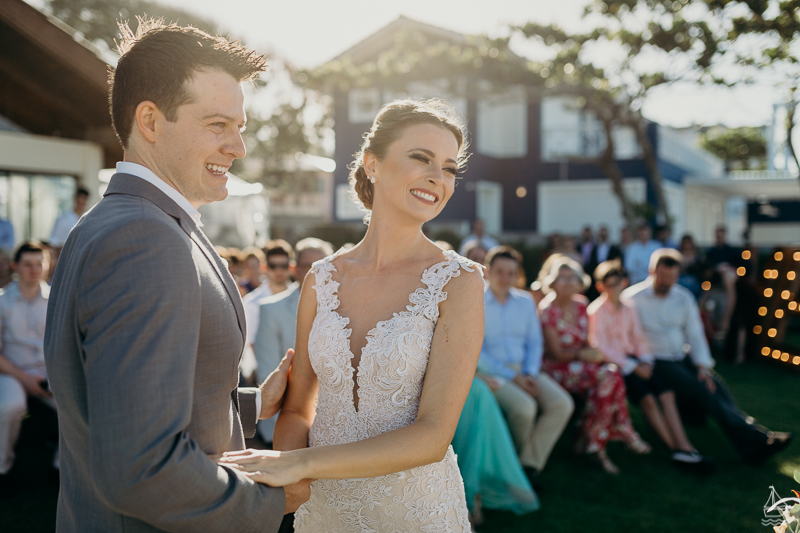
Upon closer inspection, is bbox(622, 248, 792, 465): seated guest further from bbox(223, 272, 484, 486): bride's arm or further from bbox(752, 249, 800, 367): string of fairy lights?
bbox(223, 272, 484, 486): bride's arm

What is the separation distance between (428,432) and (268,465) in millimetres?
570

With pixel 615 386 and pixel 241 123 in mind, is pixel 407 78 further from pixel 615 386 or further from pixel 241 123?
pixel 241 123

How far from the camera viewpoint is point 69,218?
9.42 meters

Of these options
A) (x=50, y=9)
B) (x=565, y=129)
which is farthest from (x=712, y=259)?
(x=50, y=9)

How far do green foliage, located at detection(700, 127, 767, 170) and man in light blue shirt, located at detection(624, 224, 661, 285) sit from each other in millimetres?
29739

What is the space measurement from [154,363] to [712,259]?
14017mm

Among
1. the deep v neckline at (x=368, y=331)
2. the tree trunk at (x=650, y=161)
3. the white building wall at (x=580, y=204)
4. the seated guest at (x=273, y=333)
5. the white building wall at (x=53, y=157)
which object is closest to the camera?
the deep v neckline at (x=368, y=331)

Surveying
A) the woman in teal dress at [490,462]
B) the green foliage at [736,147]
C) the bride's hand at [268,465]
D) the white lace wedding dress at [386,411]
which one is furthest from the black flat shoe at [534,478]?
the green foliage at [736,147]

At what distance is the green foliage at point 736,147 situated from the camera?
39031 millimetres

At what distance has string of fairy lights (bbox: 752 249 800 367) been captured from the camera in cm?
888

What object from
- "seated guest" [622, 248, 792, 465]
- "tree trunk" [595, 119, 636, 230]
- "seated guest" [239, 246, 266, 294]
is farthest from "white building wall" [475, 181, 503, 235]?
"seated guest" [622, 248, 792, 465]

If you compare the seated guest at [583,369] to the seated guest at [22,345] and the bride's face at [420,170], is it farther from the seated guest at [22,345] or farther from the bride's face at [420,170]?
Answer: the seated guest at [22,345]

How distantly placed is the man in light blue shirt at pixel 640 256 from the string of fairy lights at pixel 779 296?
108 inches

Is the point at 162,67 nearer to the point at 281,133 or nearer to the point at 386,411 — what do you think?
the point at 386,411
